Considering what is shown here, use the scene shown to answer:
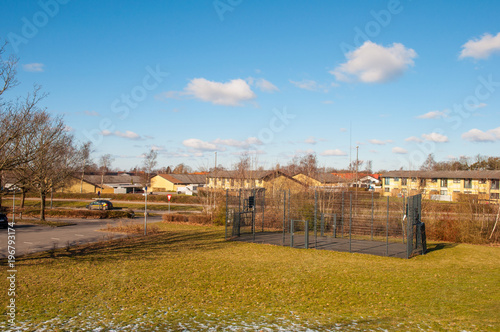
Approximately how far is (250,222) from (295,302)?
15.1m

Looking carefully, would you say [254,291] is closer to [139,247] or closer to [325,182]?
[139,247]

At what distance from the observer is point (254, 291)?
376 inches

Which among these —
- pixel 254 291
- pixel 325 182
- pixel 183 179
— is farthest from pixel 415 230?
pixel 183 179

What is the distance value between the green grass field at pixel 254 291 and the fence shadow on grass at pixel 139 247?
0.42ft

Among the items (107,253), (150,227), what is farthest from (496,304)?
(150,227)

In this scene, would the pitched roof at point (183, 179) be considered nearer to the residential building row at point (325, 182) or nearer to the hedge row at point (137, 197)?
the residential building row at point (325, 182)

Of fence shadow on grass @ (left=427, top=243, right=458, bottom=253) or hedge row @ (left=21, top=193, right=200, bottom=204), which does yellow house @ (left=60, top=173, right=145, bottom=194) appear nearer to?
hedge row @ (left=21, top=193, right=200, bottom=204)

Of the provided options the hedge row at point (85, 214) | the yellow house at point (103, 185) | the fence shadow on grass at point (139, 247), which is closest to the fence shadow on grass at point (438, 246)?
the fence shadow on grass at point (139, 247)

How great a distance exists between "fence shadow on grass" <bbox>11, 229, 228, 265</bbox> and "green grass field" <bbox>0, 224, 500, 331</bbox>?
0.13 metres

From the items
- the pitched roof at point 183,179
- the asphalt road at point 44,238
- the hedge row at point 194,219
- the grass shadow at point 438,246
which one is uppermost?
the pitched roof at point 183,179

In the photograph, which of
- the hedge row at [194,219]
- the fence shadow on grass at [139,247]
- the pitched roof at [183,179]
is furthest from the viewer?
the pitched roof at [183,179]

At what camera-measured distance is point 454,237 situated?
20016mm

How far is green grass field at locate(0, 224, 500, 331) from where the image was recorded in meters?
7.04

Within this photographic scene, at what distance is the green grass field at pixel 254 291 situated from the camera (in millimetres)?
7035
